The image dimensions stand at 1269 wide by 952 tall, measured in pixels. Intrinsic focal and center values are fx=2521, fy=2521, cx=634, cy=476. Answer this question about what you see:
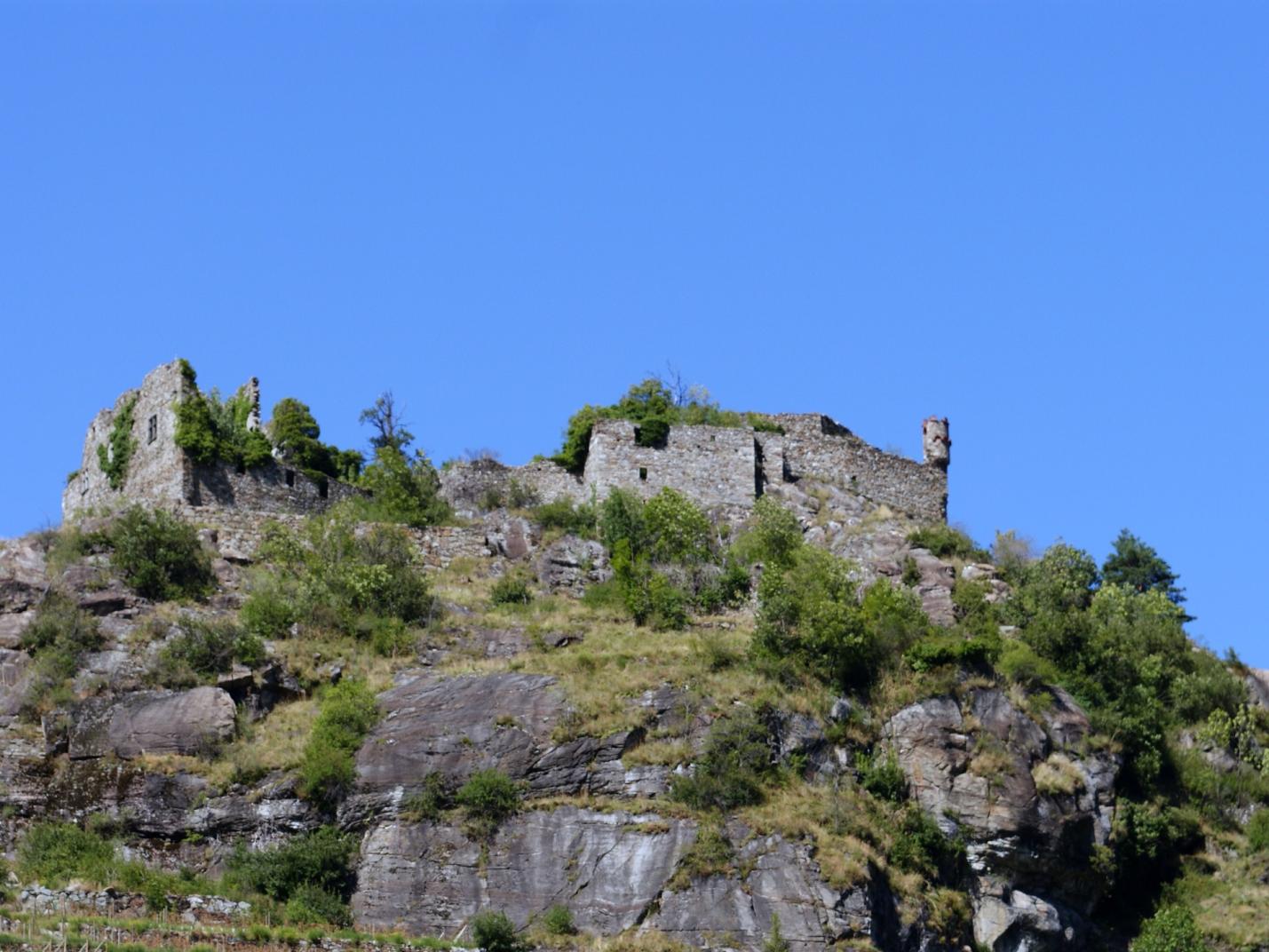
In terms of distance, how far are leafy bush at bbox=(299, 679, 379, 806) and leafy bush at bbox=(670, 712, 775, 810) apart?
24.3ft

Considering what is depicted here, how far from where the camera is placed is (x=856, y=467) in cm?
7981

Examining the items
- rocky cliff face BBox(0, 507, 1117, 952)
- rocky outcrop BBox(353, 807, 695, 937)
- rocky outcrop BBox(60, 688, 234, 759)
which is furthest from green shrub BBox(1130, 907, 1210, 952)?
rocky outcrop BBox(60, 688, 234, 759)

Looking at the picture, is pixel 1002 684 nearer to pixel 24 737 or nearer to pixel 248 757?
pixel 248 757

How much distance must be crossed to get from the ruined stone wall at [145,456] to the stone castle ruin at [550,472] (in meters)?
0.04

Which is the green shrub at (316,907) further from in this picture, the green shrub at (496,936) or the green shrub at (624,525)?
the green shrub at (624,525)

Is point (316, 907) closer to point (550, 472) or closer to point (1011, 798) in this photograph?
point (1011, 798)

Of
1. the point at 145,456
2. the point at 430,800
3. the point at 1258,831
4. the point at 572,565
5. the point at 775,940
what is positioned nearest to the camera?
the point at 775,940

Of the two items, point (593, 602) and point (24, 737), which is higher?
point (593, 602)

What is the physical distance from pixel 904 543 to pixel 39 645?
80.8 feet

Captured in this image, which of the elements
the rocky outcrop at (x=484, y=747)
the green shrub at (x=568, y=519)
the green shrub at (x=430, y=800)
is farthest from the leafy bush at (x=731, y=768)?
the green shrub at (x=568, y=519)

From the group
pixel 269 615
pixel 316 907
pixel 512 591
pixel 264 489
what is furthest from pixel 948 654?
pixel 264 489

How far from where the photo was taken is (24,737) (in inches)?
2287

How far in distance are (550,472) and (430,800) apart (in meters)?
21.5

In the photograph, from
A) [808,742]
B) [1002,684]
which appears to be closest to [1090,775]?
[1002,684]
